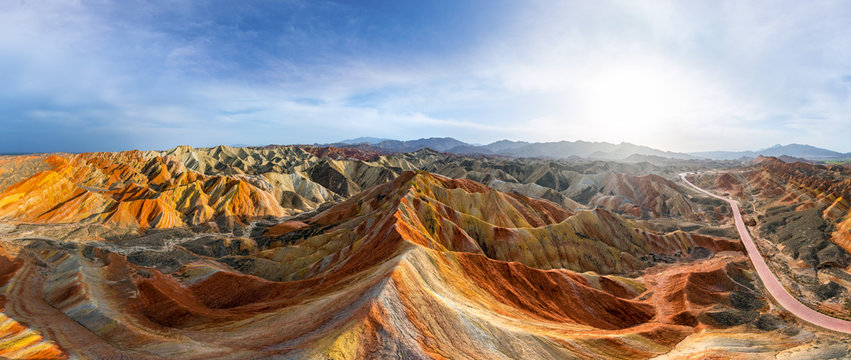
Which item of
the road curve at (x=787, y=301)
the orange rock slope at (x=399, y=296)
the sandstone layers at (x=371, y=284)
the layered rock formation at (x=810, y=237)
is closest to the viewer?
the orange rock slope at (x=399, y=296)

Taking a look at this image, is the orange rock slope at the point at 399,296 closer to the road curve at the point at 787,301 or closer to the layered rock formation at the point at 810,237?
the road curve at the point at 787,301

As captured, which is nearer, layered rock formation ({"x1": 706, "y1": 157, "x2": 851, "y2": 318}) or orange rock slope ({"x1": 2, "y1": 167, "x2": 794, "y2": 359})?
orange rock slope ({"x1": 2, "y1": 167, "x2": 794, "y2": 359})

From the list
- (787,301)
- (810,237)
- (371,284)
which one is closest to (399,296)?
(371,284)

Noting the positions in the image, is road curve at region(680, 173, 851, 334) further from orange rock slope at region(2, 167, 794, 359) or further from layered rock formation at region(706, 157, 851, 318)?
orange rock slope at region(2, 167, 794, 359)

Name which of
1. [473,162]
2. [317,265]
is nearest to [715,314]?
[317,265]

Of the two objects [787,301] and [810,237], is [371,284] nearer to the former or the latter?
[787,301]

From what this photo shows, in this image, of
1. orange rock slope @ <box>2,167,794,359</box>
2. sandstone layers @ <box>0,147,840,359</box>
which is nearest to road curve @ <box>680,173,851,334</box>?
sandstone layers @ <box>0,147,840,359</box>

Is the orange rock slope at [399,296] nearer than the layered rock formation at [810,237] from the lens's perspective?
Yes

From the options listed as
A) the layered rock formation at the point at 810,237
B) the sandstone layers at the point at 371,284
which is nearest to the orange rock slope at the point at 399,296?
the sandstone layers at the point at 371,284

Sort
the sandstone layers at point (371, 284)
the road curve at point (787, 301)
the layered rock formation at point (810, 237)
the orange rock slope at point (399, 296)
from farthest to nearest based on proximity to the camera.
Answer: the layered rock formation at point (810, 237), the road curve at point (787, 301), the sandstone layers at point (371, 284), the orange rock slope at point (399, 296)
